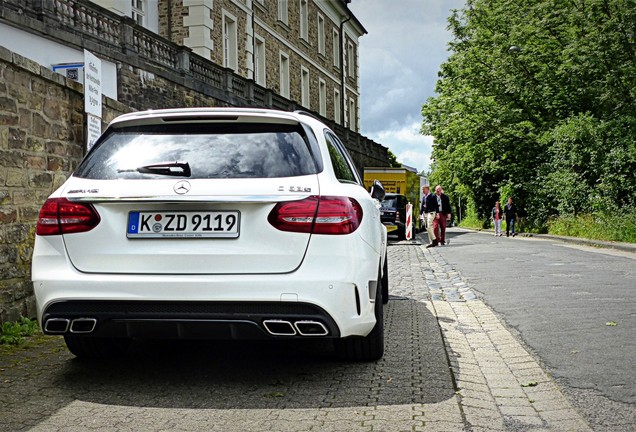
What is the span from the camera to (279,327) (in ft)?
13.8

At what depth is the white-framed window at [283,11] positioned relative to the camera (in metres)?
35.4

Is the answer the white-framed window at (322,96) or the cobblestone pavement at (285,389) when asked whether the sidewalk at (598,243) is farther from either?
the white-framed window at (322,96)

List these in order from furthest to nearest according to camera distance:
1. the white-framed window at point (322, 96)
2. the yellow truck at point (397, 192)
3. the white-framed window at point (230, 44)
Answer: the white-framed window at point (322, 96), the white-framed window at point (230, 44), the yellow truck at point (397, 192)

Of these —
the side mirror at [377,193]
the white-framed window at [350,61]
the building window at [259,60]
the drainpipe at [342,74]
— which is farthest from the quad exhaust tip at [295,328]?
the white-framed window at [350,61]

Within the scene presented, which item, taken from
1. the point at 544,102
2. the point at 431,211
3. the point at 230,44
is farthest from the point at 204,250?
the point at 544,102

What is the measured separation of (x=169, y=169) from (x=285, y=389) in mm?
1503

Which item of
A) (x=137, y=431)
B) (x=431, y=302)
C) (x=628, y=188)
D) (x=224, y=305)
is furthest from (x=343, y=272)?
(x=628, y=188)

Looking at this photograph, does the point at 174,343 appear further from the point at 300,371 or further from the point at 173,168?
the point at 173,168

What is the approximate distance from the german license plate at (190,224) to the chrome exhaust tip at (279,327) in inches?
21.3

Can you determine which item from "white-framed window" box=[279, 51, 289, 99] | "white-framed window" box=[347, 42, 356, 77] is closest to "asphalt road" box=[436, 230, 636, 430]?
"white-framed window" box=[279, 51, 289, 99]

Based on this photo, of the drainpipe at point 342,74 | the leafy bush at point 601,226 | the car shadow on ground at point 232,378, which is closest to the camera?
the car shadow on ground at point 232,378

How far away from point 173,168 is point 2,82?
264 cm

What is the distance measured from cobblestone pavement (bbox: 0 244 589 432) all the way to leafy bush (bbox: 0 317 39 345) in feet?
0.73

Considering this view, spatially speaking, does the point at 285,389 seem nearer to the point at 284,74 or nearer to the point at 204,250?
the point at 204,250
